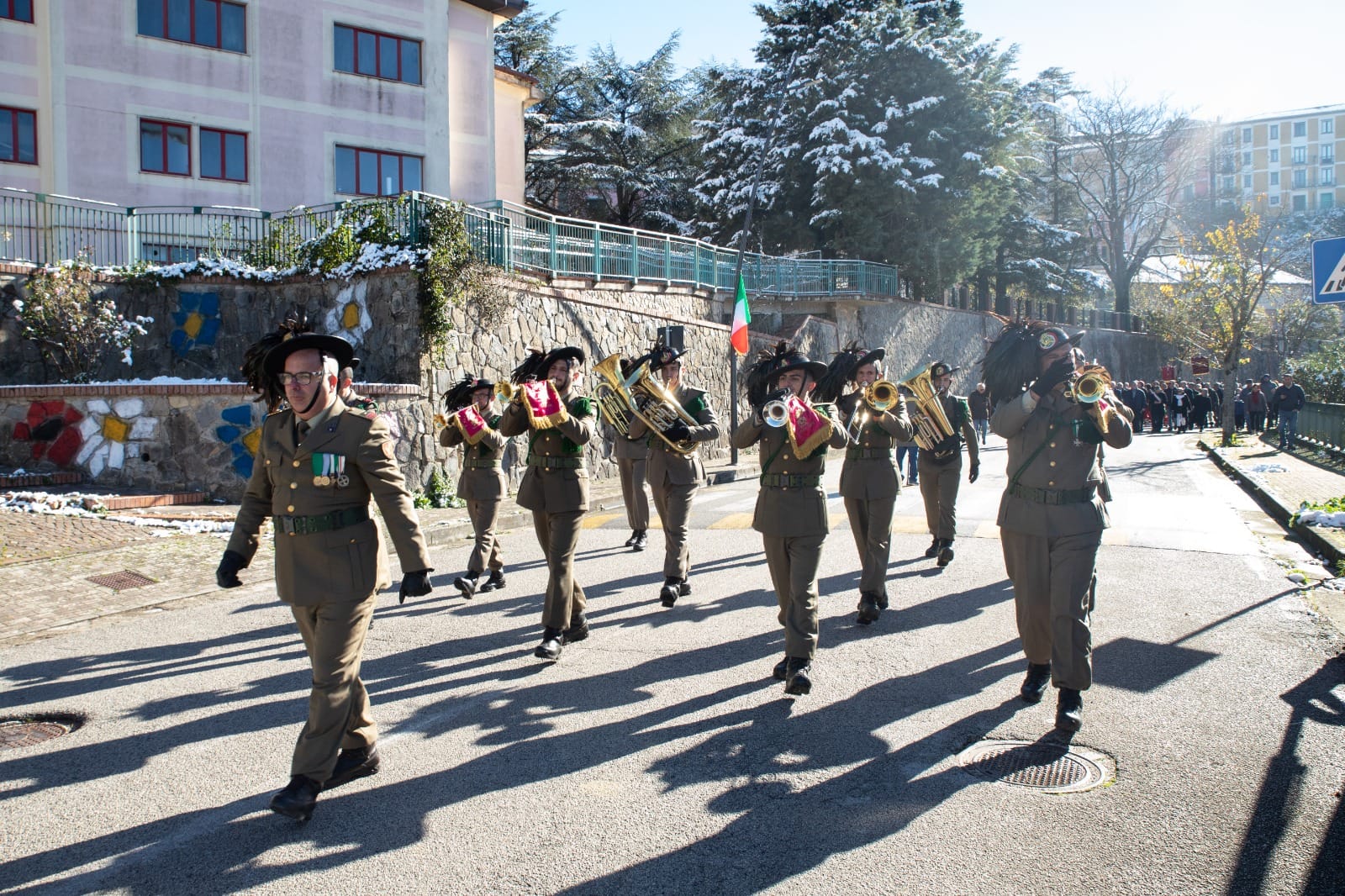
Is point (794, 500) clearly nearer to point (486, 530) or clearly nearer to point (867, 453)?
point (867, 453)

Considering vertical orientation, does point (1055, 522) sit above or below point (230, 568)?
above

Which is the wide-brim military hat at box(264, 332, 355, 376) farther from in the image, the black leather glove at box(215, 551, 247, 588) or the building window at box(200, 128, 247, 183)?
the building window at box(200, 128, 247, 183)

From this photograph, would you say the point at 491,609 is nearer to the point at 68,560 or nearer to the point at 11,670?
the point at 11,670

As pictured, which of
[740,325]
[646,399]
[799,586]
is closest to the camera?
[799,586]

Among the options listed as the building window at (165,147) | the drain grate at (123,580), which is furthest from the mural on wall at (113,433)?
the building window at (165,147)

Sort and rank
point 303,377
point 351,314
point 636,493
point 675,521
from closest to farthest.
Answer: point 303,377, point 675,521, point 636,493, point 351,314

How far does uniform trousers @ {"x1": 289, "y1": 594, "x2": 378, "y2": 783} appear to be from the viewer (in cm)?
424

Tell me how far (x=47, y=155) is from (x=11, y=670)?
20.1 meters

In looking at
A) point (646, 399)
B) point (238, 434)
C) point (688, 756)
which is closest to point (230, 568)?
point (688, 756)

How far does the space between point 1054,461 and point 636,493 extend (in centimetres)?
618

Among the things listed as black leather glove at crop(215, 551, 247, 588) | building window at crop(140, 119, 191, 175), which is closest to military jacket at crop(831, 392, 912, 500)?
black leather glove at crop(215, 551, 247, 588)

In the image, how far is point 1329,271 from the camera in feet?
24.9

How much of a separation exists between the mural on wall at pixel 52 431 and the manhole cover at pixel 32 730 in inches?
360

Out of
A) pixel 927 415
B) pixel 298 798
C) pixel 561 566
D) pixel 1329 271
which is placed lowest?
pixel 298 798
